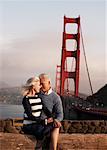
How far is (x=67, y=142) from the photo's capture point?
4223 mm

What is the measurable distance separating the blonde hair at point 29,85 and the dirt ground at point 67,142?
96 cm

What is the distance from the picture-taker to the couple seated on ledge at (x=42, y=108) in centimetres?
316

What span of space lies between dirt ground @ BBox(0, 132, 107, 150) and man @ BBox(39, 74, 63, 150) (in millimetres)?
885

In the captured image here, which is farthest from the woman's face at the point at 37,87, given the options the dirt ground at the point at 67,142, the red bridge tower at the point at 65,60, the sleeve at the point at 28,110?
the red bridge tower at the point at 65,60

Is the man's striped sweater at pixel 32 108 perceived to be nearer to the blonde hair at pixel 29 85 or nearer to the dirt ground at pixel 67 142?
the blonde hair at pixel 29 85

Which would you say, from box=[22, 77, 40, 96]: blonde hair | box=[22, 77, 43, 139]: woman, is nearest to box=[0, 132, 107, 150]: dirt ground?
box=[22, 77, 43, 139]: woman

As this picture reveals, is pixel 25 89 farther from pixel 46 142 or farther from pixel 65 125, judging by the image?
pixel 65 125

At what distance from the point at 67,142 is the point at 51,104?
1181 mm

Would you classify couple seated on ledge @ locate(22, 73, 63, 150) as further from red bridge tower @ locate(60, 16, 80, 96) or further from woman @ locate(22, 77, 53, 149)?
red bridge tower @ locate(60, 16, 80, 96)

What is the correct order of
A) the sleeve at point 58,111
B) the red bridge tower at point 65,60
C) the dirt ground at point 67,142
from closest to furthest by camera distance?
1. the sleeve at point 58,111
2. the dirt ground at point 67,142
3. the red bridge tower at point 65,60

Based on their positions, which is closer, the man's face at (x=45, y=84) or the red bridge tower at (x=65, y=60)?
the man's face at (x=45, y=84)

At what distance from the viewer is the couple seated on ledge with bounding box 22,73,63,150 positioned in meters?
3.16

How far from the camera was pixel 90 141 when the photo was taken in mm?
4281

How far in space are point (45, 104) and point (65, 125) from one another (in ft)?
5.57
